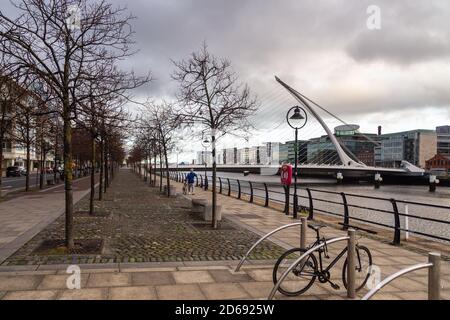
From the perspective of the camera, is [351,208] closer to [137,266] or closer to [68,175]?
[68,175]

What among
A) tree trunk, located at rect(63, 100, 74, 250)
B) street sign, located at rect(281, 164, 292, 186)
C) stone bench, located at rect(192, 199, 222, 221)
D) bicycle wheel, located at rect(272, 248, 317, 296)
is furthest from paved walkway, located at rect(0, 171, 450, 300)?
street sign, located at rect(281, 164, 292, 186)

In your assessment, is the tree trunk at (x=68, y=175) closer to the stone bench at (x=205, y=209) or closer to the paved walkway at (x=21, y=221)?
the paved walkway at (x=21, y=221)

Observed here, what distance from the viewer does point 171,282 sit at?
20.3ft

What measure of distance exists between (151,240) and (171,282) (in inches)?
149

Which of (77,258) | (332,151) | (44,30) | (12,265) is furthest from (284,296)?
(332,151)

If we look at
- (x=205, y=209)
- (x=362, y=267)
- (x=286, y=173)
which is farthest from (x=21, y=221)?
(x=362, y=267)

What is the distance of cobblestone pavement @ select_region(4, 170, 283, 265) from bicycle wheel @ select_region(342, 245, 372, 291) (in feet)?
6.47

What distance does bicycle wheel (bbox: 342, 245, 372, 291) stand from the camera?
6.04 metres

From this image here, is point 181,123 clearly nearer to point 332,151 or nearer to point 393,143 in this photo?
point 332,151

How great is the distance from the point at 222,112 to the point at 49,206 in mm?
8868

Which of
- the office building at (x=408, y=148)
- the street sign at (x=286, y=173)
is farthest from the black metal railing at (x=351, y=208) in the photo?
the office building at (x=408, y=148)

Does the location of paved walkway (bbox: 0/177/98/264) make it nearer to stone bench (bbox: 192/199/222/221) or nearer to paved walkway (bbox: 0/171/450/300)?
paved walkway (bbox: 0/171/450/300)

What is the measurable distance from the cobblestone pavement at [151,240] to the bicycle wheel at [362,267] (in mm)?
1971

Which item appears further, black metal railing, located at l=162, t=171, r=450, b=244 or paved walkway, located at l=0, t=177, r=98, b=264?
black metal railing, located at l=162, t=171, r=450, b=244
